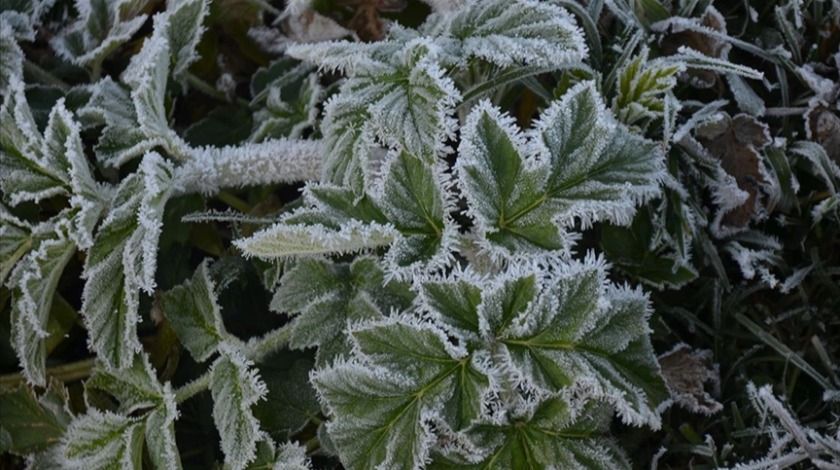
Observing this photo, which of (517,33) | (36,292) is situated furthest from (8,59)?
(517,33)

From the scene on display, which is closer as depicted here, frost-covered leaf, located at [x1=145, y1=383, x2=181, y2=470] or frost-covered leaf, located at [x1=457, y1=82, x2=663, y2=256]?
frost-covered leaf, located at [x1=457, y1=82, x2=663, y2=256]

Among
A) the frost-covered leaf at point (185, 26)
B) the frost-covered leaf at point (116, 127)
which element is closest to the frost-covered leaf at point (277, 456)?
the frost-covered leaf at point (116, 127)

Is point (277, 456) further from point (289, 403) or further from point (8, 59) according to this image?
point (8, 59)

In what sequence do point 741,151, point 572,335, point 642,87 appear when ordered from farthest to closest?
1. point 741,151
2. point 642,87
3. point 572,335

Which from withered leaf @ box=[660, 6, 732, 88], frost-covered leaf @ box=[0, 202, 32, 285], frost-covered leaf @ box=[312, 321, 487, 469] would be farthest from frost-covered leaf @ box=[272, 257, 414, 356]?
withered leaf @ box=[660, 6, 732, 88]

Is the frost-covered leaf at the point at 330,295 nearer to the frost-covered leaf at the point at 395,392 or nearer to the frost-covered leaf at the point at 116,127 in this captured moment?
the frost-covered leaf at the point at 395,392

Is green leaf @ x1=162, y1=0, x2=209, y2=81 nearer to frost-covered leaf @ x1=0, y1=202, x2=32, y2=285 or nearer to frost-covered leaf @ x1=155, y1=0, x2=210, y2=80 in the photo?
frost-covered leaf @ x1=155, y1=0, x2=210, y2=80
